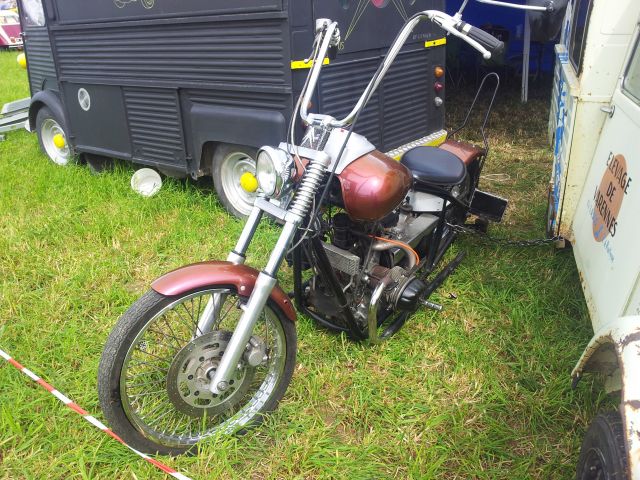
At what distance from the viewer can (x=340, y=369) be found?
8.37 feet

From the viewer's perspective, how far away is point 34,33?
5340 millimetres

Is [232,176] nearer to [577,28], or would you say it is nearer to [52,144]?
[577,28]

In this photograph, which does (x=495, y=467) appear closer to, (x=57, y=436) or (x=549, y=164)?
(x=57, y=436)

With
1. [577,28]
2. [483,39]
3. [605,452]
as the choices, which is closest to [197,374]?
[605,452]

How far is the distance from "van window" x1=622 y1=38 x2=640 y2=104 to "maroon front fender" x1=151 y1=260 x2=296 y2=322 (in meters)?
1.67

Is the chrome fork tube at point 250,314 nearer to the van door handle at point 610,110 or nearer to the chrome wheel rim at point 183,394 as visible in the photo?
the chrome wheel rim at point 183,394

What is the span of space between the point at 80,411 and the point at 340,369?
1131mm

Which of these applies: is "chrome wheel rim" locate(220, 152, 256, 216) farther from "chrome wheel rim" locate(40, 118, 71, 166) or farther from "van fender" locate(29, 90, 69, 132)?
"chrome wheel rim" locate(40, 118, 71, 166)

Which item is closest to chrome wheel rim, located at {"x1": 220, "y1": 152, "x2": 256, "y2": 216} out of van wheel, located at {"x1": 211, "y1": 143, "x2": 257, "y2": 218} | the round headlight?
van wheel, located at {"x1": 211, "y1": 143, "x2": 257, "y2": 218}

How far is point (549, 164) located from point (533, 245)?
2.09 m

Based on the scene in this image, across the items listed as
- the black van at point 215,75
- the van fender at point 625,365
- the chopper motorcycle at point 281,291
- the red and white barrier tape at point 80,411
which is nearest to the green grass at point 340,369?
the red and white barrier tape at point 80,411

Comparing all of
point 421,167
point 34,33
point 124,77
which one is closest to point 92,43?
point 124,77

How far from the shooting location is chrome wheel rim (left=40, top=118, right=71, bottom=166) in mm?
5660

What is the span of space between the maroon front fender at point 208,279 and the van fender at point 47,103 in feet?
13.0
